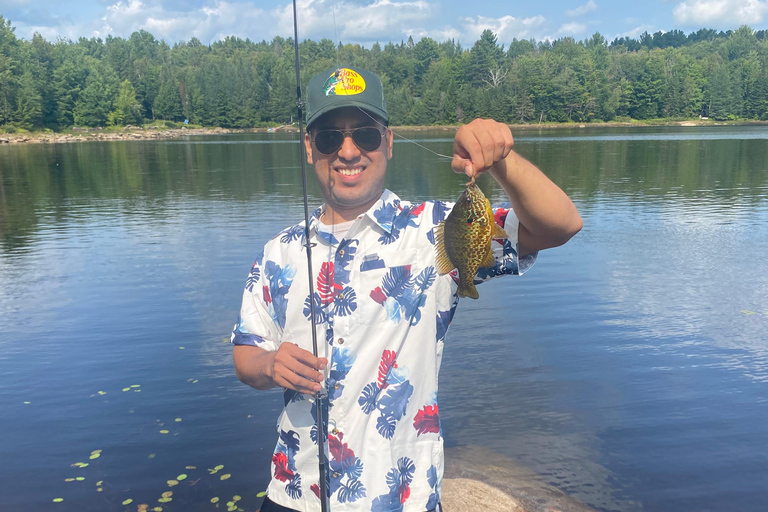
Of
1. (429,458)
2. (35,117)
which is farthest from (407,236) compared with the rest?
(35,117)

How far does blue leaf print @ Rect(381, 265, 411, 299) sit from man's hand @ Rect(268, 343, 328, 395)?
15.7 inches

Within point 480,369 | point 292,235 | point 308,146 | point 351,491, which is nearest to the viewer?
point 351,491

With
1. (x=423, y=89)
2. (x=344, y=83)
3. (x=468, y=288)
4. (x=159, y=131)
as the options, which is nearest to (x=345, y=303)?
(x=468, y=288)

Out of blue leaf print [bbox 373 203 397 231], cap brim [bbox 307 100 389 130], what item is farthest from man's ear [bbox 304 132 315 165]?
blue leaf print [bbox 373 203 397 231]

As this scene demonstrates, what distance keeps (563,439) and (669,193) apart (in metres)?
23.0

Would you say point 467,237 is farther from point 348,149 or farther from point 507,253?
point 348,149

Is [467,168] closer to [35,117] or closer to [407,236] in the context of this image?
[407,236]

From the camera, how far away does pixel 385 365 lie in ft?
8.84

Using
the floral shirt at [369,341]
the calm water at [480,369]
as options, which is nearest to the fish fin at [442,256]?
the floral shirt at [369,341]

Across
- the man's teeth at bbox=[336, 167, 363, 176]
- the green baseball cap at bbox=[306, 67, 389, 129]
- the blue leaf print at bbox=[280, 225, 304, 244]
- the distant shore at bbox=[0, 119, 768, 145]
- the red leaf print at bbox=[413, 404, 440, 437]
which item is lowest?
the red leaf print at bbox=[413, 404, 440, 437]

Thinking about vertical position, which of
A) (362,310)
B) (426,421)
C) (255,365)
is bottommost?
(426,421)

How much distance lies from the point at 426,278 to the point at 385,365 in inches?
15.9

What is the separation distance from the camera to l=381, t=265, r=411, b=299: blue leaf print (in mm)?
2734

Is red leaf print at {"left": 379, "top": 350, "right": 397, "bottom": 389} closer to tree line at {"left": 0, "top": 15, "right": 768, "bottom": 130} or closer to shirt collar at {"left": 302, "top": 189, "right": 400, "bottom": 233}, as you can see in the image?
shirt collar at {"left": 302, "top": 189, "right": 400, "bottom": 233}
